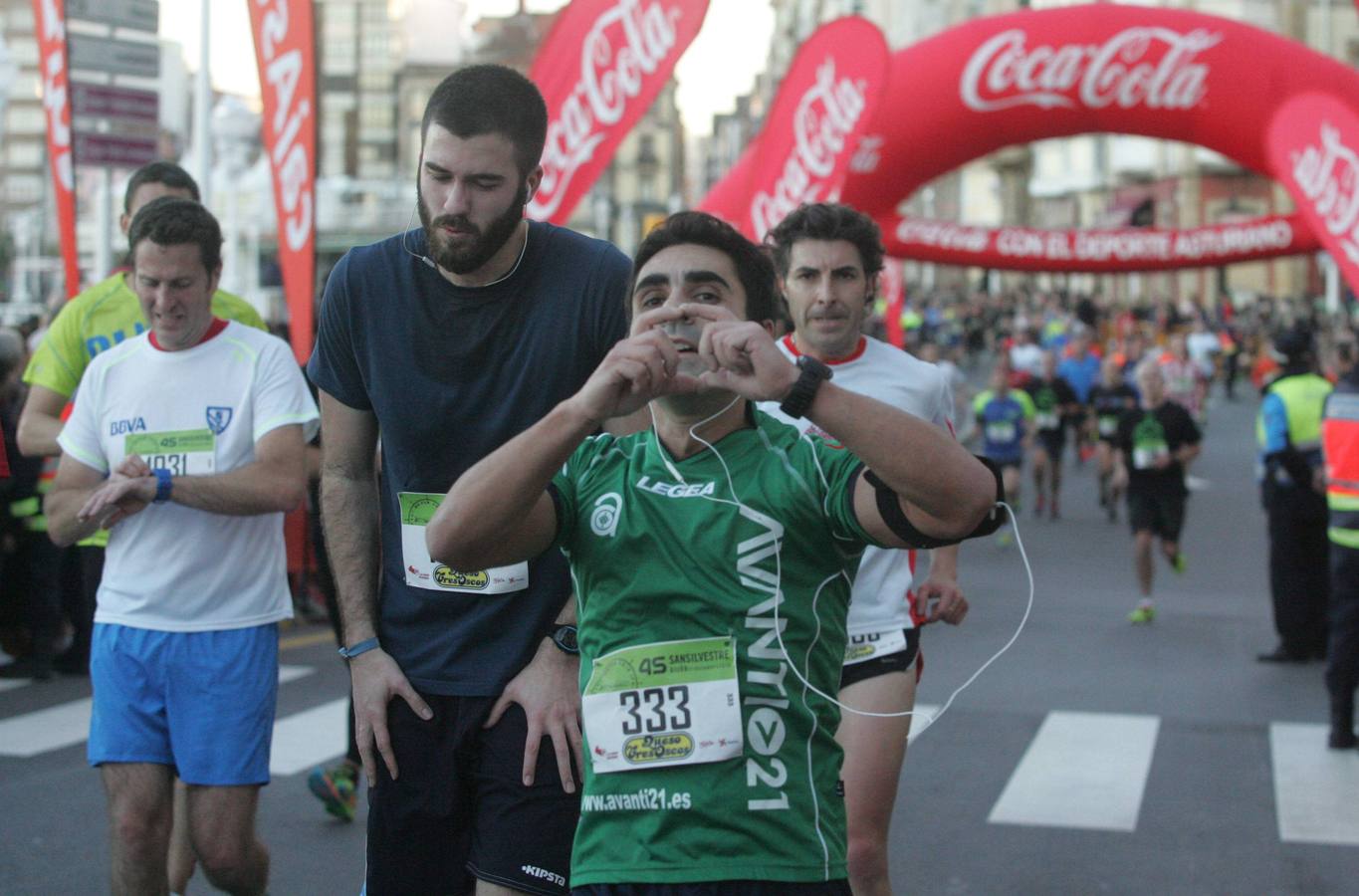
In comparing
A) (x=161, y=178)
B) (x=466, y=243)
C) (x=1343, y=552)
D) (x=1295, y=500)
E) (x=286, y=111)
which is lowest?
(x=1295, y=500)

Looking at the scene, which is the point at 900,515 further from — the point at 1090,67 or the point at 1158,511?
the point at 1090,67

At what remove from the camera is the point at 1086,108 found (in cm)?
1639

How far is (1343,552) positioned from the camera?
28.6 ft

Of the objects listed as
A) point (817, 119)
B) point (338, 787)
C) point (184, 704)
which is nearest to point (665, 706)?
point (184, 704)

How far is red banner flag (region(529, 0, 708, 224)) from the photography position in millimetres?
11047

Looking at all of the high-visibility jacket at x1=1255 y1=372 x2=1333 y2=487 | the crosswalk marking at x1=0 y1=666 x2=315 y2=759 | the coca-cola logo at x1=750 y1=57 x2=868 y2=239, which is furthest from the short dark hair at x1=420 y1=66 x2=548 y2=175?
the coca-cola logo at x1=750 y1=57 x2=868 y2=239

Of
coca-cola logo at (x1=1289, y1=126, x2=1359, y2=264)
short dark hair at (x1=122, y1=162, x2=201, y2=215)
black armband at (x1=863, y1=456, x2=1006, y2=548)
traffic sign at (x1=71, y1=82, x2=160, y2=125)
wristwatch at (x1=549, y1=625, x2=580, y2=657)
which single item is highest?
traffic sign at (x1=71, y1=82, x2=160, y2=125)

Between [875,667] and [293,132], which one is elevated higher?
[293,132]

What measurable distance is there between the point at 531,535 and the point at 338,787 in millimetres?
4243

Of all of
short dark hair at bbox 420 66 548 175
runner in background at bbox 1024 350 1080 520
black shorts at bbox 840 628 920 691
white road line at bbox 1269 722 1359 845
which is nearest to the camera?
short dark hair at bbox 420 66 548 175

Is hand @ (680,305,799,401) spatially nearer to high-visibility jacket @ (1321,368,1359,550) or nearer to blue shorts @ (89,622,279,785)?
blue shorts @ (89,622,279,785)

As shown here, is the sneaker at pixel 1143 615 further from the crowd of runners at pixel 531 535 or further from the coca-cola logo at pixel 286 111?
the crowd of runners at pixel 531 535

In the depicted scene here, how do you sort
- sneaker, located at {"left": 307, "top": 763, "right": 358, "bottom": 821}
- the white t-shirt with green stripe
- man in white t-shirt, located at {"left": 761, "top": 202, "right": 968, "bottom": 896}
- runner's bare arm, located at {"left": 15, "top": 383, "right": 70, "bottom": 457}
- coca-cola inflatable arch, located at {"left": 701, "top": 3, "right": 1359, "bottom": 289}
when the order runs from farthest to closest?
1. coca-cola inflatable arch, located at {"left": 701, "top": 3, "right": 1359, "bottom": 289}
2. sneaker, located at {"left": 307, "top": 763, "right": 358, "bottom": 821}
3. runner's bare arm, located at {"left": 15, "top": 383, "right": 70, "bottom": 457}
4. man in white t-shirt, located at {"left": 761, "top": 202, "right": 968, "bottom": 896}
5. the white t-shirt with green stripe

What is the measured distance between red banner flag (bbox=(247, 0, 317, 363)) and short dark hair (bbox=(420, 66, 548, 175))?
7.09 metres
